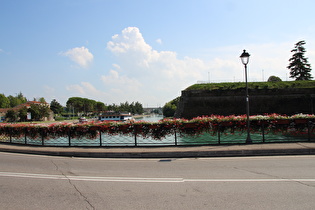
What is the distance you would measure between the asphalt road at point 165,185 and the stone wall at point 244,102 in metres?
44.7

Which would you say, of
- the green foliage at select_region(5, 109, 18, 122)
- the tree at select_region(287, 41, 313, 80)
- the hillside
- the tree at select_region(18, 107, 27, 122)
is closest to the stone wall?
the hillside

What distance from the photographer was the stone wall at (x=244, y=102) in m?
50.3

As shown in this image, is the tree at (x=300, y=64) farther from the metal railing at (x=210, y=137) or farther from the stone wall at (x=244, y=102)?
the metal railing at (x=210, y=137)

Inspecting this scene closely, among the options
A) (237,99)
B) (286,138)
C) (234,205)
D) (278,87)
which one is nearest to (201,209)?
(234,205)

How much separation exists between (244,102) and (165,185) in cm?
5107

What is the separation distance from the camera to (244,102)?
52781 mm

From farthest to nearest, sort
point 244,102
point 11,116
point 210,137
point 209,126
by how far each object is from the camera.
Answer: point 11,116 < point 244,102 < point 210,137 < point 209,126

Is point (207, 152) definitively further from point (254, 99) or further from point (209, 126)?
point (254, 99)

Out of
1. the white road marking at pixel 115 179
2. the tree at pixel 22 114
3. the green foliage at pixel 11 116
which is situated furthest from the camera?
the tree at pixel 22 114

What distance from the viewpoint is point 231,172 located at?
6.90 m

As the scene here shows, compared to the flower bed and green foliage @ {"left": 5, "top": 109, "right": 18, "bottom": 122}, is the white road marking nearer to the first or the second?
the flower bed

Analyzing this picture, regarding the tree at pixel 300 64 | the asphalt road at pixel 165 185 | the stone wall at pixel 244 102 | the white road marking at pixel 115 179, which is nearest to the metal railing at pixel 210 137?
the asphalt road at pixel 165 185

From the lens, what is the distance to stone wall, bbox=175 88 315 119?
5034cm

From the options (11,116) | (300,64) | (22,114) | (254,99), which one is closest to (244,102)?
(254,99)
